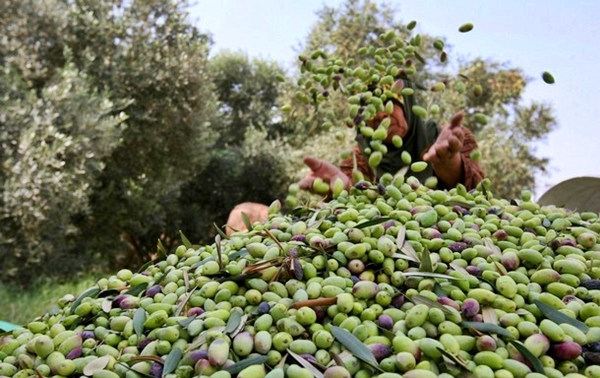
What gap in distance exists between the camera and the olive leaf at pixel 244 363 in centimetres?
97

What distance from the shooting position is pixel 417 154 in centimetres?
314

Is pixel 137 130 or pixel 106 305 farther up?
pixel 137 130

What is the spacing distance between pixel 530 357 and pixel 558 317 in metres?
0.13

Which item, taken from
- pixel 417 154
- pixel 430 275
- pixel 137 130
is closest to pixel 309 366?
pixel 430 275

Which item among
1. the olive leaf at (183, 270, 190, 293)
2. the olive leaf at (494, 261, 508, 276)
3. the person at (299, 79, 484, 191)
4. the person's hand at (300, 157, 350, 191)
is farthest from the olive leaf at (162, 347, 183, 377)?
the person's hand at (300, 157, 350, 191)

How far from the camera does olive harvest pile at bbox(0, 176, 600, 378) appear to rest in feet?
3.23

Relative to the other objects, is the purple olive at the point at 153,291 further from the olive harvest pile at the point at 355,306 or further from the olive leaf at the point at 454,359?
the olive leaf at the point at 454,359

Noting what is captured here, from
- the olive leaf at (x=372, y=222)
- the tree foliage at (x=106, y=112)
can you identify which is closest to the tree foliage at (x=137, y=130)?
the tree foliage at (x=106, y=112)

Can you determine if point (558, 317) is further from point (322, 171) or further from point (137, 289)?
point (322, 171)

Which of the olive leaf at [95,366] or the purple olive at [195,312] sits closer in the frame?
the olive leaf at [95,366]

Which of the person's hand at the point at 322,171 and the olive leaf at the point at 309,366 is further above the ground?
the person's hand at the point at 322,171

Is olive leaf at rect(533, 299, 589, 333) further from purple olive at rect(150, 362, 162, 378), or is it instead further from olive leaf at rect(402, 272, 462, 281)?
purple olive at rect(150, 362, 162, 378)

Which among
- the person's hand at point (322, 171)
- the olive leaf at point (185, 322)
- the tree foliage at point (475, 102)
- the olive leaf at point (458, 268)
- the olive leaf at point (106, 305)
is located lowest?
the olive leaf at point (106, 305)

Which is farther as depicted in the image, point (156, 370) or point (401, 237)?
point (401, 237)
